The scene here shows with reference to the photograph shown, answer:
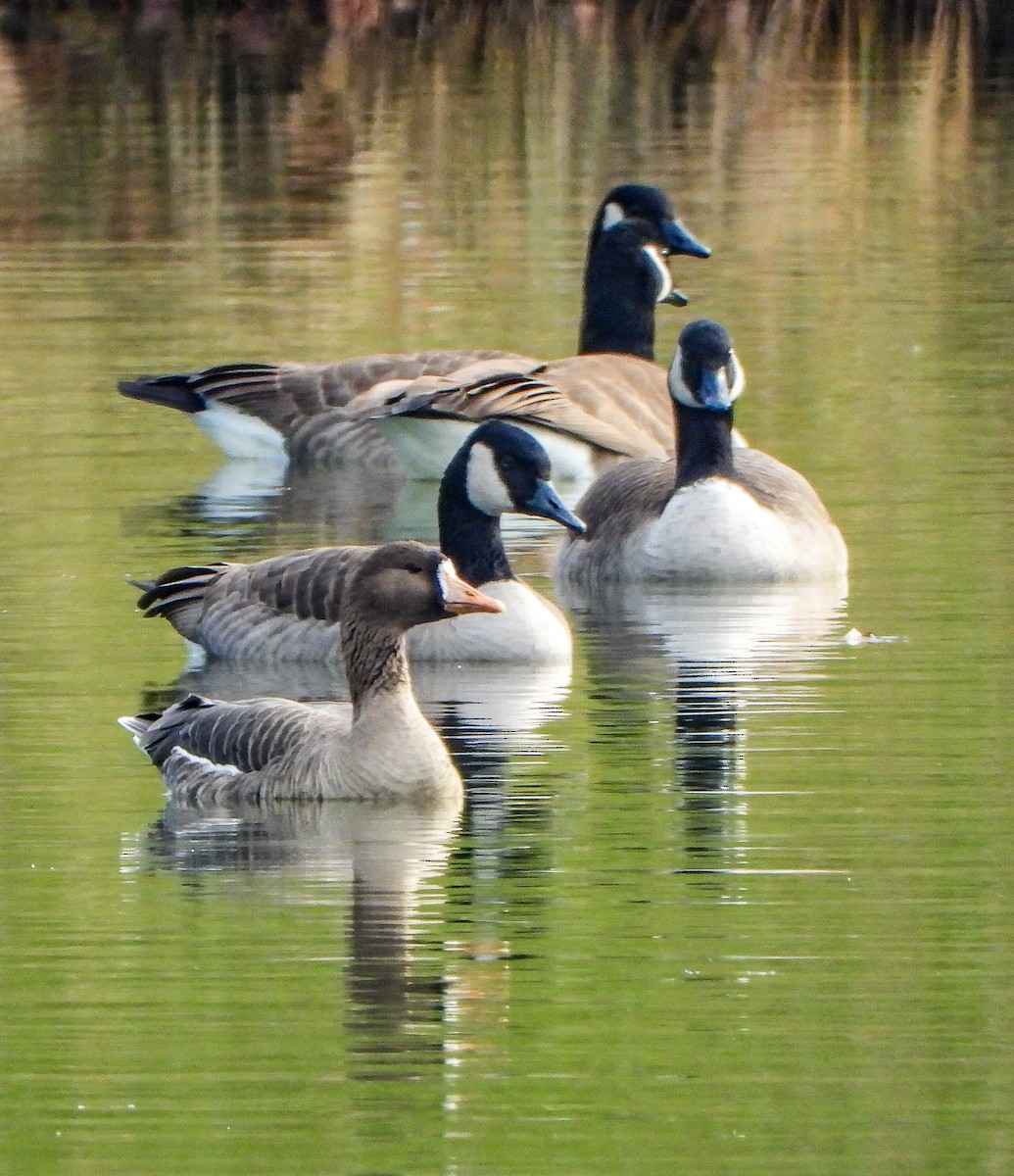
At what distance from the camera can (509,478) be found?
42.6ft

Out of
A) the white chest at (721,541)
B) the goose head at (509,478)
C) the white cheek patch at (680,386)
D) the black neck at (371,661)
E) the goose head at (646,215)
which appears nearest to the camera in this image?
the black neck at (371,661)

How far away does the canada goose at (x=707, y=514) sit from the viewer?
14.2 m

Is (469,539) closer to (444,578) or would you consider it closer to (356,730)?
(444,578)

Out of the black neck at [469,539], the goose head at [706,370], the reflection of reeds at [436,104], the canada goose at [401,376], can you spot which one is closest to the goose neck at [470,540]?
the black neck at [469,539]

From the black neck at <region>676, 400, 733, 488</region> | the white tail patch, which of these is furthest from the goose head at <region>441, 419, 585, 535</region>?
the white tail patch

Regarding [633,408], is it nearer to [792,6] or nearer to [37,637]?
[37,637]

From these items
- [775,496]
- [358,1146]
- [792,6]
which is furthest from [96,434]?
[792,6]

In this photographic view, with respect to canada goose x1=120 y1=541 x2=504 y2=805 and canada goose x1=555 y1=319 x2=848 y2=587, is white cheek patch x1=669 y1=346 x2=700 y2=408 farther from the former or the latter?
canada goose x1=120 y1=541 x2=504 y2=805

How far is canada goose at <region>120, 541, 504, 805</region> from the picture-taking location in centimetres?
1001

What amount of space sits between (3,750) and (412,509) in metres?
6.22

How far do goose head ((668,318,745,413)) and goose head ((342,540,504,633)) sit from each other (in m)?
4.37

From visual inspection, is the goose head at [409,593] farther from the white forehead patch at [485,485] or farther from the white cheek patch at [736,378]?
the white cheek patch at [736,378]

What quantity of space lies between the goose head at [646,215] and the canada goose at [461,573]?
6.26 metres

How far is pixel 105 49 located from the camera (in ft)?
140
